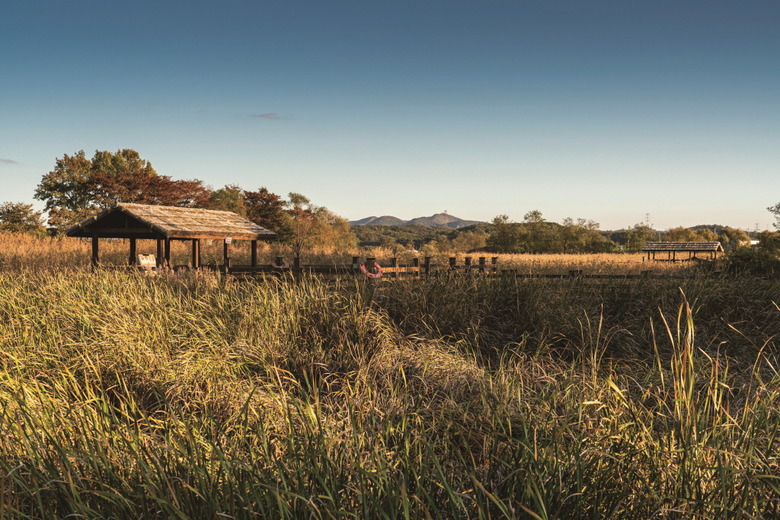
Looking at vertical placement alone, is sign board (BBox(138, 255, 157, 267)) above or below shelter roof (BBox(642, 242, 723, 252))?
below

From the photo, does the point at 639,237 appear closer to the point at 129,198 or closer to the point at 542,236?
the point at 542,236

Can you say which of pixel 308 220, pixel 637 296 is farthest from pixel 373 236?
pixel 637 296

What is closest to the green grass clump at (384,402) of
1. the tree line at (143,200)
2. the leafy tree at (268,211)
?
the tree line at (143,200)

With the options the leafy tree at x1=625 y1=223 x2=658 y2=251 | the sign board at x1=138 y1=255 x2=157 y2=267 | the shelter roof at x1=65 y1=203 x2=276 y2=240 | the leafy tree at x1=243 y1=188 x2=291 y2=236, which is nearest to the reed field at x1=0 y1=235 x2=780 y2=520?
the sign board at x1=138 y1=255 x2=157 y2=267

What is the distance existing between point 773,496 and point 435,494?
161 centimetres

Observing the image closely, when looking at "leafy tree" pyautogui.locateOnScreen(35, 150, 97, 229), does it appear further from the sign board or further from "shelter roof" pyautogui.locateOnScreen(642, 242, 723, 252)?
"shelter roof" pyautogui.locateOnScreen(642, 242, 723, 252)

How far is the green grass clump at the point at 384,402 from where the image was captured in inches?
97.3

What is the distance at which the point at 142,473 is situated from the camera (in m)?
2.52

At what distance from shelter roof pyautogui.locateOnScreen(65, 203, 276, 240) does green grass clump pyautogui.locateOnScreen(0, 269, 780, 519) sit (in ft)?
20.3

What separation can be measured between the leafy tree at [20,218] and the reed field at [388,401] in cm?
3625

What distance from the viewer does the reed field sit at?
2473 millimetres

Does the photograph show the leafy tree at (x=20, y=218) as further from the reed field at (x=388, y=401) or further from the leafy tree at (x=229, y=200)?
the reed field at (x=388, y=401)

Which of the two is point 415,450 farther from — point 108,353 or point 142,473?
point 108,353

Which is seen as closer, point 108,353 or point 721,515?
point 721,515
